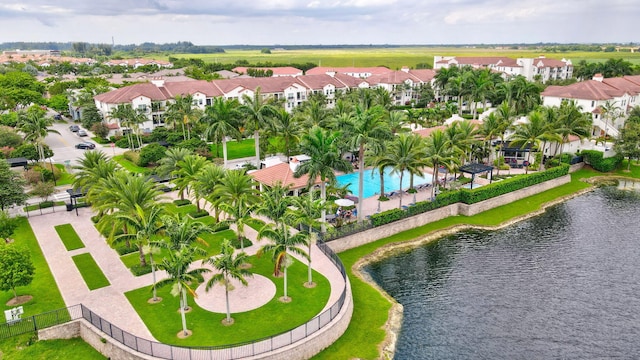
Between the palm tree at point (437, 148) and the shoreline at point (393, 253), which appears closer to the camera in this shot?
the shoreline at point (393, 253)

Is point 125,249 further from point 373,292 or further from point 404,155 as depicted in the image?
point 404,155

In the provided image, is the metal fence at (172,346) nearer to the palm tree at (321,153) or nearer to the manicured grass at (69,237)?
the manicured grass at (69,237)

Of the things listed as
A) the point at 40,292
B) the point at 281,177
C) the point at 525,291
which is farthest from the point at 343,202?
the point at 40,292

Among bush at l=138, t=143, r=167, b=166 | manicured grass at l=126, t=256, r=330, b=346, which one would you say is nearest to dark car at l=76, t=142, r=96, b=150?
bush at l=138, t=143, r=167, b=166

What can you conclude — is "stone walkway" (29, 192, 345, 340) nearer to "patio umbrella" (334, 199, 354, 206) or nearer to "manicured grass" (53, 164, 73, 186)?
"patio umbrella" (334, 199, 354, 206)

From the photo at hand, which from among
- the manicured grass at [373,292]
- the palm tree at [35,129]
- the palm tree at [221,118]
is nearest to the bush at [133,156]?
the palm tree at [35,129]

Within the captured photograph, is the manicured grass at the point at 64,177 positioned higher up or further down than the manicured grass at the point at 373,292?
higher up

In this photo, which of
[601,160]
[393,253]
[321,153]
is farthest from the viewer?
[601,160]
